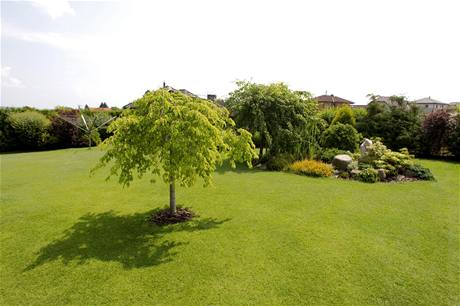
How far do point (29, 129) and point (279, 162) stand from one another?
17329 mm

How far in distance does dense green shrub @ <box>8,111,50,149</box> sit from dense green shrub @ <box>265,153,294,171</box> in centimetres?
1608

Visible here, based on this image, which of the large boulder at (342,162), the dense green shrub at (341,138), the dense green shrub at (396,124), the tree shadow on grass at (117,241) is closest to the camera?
the tree shadow on grass at (117,241)

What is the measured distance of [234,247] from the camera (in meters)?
5.01

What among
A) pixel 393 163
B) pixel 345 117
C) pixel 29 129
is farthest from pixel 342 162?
pixel 29 129

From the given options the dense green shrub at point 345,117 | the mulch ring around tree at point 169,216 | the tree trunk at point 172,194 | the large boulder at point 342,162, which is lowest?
the mulch ring around tree at point 169,216

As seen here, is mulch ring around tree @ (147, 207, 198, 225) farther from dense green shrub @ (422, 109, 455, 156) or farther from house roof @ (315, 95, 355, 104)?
house roof @ (315, 95, 355, 104)

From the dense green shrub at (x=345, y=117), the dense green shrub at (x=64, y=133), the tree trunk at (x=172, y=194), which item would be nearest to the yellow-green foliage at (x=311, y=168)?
the tree trunk at (x=172, y=194)

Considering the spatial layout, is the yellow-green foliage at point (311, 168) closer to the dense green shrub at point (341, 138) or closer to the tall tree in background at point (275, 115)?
the tall tree in background at point (275, 115)

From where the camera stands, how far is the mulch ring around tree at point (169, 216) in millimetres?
6156

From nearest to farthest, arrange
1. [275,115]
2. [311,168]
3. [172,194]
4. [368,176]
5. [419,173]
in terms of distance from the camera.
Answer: [172,194] → [368,176] → [419,173] → [311,168] → [275,115]

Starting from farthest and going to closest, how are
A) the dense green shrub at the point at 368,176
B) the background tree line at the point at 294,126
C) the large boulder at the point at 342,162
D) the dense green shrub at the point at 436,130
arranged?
the dense green shrub at the point at 436,130 < the background tree line at the point at 294,126 < the large boulder at the point at 342,162 < the dense green shrub at the point at 368,176

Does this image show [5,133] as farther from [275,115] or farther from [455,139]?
[455,139]

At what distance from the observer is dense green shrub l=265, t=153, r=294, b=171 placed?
11.5m

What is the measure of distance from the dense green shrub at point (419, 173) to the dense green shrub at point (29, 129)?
69.3 feet
